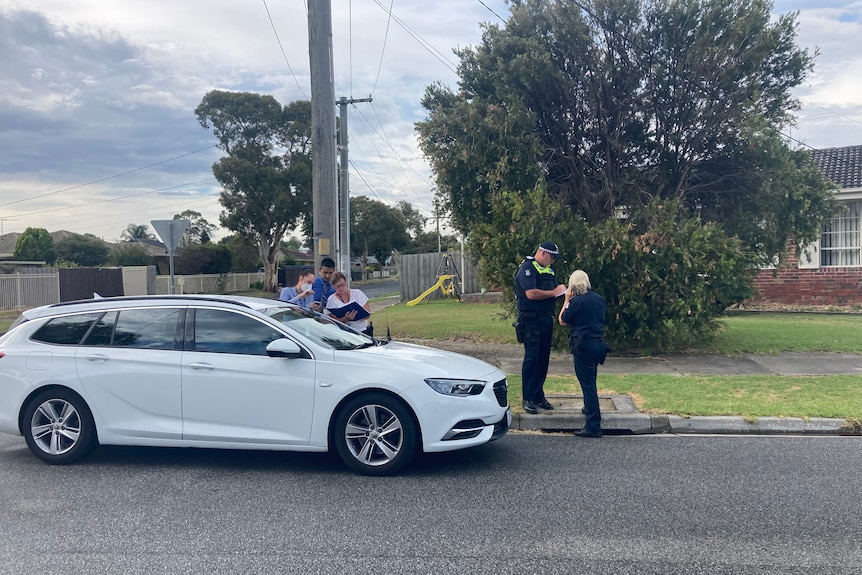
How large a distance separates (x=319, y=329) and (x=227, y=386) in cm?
102

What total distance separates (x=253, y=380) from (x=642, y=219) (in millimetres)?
7598

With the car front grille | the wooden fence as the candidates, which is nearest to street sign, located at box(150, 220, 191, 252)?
the car front grille

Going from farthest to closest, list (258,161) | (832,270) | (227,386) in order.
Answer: (258,161), (832,270), (227,386)

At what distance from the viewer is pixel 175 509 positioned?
16.0ft

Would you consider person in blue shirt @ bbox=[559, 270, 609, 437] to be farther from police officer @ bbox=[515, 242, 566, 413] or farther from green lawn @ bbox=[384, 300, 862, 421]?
green lawn @ bbox=[384, 300, 862, 421]

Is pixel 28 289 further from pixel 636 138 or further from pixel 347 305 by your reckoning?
pixel 636 138

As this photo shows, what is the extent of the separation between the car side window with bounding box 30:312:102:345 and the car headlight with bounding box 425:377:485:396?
3.15m

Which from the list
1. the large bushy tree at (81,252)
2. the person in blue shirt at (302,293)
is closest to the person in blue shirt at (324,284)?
the person in blue shirt at (302,293)

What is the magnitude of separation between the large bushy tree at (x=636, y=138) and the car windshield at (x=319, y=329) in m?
5.03

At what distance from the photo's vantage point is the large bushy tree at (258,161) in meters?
43.6

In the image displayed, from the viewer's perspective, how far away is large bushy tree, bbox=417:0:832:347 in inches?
433

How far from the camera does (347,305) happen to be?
8.13 metres

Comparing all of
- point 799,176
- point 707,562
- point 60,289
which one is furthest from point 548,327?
point 60,289

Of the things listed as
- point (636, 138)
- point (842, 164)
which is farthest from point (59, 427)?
point (842, 164)
